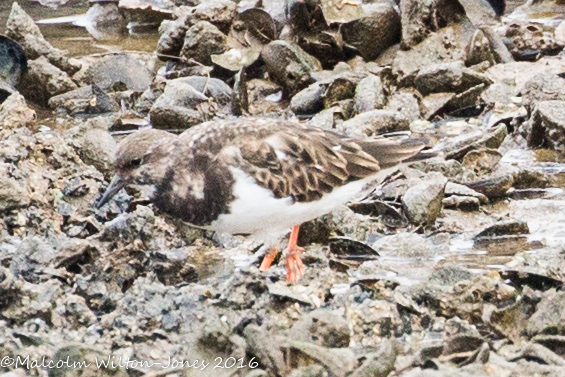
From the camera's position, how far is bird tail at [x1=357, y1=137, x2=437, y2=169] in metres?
4.54

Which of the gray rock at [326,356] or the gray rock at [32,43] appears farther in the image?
the gray rock at [32,43]

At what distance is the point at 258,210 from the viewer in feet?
13.6

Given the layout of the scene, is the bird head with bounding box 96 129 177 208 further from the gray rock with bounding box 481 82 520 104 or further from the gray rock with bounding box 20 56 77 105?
the gray rock with bounding box 20 56 77 105

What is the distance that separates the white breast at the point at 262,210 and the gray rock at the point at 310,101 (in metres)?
2.65

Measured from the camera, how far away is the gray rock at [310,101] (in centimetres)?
706

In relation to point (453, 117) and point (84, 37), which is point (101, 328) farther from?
point (84, 37)

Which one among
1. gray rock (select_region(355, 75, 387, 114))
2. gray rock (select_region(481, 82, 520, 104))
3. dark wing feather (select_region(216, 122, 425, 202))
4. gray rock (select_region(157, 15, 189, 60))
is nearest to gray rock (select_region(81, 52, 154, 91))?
gray rock (select_region(157, 15, 189, 60))

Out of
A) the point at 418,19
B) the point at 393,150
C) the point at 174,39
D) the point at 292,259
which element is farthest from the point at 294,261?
the point at 174,39

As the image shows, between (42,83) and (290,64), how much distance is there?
6.57ft

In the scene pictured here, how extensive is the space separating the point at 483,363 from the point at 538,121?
311cm

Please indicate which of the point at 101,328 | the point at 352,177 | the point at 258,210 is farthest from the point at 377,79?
the point at 101,328

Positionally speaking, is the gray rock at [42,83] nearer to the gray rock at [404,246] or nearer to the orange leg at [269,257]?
the orange leg at [269,257]

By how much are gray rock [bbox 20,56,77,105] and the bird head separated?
3.55 meters

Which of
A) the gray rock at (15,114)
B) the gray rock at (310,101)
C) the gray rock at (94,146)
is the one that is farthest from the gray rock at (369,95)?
the gray rock at (15,114)
